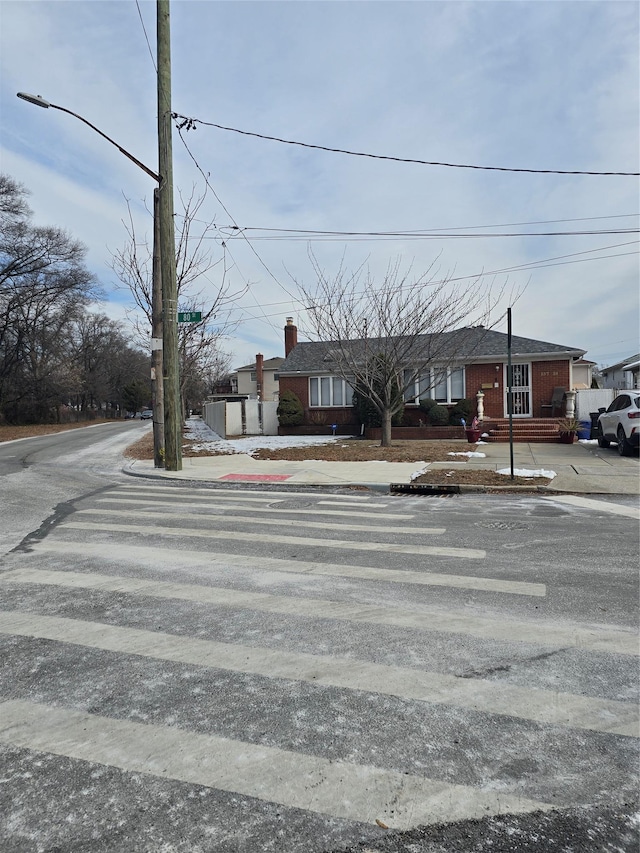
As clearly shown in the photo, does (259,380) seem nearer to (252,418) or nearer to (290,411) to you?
(252,418)

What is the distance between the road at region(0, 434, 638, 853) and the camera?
216cm

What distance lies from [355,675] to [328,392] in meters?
23.3

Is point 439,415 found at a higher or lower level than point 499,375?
lower

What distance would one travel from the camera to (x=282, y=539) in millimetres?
6633

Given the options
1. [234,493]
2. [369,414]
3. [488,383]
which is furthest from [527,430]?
[234,493]

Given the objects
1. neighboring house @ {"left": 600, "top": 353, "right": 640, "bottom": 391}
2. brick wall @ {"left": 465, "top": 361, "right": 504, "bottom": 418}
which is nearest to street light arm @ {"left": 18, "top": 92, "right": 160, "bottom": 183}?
brick wall @ {"left": 465, "top": 361, "right": 504, "bottom": 418}

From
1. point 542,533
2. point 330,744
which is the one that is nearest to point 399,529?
point 542,533

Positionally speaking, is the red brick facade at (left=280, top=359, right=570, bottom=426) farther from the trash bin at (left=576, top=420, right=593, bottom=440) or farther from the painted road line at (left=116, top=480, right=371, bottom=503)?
the painted road line at (left=116, top=480, right=371, bottom=503)

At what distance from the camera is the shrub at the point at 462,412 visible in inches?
902

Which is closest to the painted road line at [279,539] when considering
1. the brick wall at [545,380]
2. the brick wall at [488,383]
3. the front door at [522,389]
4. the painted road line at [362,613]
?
the painted road line at [362,613]

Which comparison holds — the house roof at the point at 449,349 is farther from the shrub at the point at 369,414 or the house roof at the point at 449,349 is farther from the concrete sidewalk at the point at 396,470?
the concrete sidewalk at the point at 396,470

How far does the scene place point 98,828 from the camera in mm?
2117

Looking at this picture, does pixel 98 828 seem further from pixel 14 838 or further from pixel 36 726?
pixel 36 726

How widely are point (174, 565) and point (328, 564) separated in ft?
5.09
